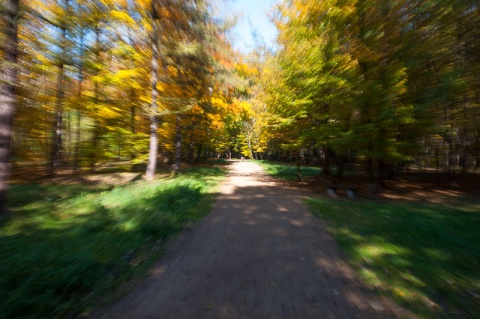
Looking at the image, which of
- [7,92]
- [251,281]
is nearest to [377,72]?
[251,281]

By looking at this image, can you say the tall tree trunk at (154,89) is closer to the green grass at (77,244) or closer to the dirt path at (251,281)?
the green grass at (77,244)

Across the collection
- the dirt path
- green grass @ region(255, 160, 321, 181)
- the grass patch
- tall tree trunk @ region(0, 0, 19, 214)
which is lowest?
the dirt path

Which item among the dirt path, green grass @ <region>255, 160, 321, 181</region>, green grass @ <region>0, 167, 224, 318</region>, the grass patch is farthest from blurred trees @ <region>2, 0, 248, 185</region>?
the grass patch

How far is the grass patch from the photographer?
9.89 feet

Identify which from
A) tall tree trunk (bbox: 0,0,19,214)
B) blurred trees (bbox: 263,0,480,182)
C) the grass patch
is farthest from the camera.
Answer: blurred trees (bbox: 263,0,480,182)

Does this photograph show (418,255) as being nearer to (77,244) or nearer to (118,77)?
(77,244)

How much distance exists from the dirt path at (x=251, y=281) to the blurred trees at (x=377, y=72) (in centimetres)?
630

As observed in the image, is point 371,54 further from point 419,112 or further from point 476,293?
point 476,293

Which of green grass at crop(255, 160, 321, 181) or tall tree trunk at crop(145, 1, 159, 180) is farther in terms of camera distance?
green grass at crop(255, 160, 321, 181)

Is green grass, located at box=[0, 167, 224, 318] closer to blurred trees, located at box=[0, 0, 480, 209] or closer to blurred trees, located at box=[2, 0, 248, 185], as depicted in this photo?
blurred trees, located at box=[0, 0, 480, 209]

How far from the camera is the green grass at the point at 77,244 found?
2.68 metres

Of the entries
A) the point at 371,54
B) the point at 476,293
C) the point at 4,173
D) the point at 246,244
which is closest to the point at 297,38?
the point at 371,54

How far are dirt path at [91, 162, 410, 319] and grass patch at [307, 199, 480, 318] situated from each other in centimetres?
39

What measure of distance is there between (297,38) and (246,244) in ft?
33.7
